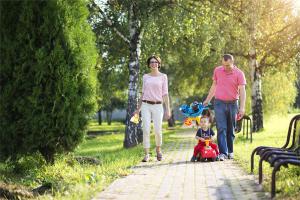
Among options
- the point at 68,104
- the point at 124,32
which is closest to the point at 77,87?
the point at 68,104

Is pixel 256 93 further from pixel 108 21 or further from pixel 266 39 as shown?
pixel 108 21

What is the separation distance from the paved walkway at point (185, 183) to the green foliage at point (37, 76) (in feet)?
5.42

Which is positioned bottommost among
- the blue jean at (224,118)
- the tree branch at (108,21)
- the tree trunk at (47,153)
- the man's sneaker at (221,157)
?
the man's sneaker at (221,157)

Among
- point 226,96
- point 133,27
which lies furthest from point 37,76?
point 133,27

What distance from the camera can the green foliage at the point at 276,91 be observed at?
103ft

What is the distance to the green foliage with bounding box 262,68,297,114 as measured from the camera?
31330mm

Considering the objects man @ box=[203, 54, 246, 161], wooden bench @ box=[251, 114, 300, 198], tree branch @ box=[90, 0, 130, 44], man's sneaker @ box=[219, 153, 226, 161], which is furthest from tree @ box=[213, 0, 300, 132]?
wooden bench @ box=[251, 114, 300, 198]

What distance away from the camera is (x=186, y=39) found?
24141 mm

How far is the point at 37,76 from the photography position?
928 centimetres

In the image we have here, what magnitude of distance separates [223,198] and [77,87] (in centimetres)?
406

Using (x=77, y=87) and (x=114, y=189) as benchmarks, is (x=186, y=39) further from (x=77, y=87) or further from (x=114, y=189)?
(x=114, y=189)

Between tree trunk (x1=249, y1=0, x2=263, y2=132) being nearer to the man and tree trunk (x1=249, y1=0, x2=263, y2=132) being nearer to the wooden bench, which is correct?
the man

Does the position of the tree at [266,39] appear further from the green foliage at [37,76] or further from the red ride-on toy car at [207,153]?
the green foliage at [37,76]

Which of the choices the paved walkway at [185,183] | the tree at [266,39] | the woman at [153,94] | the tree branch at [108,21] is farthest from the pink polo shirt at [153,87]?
the tree at [266,39]
